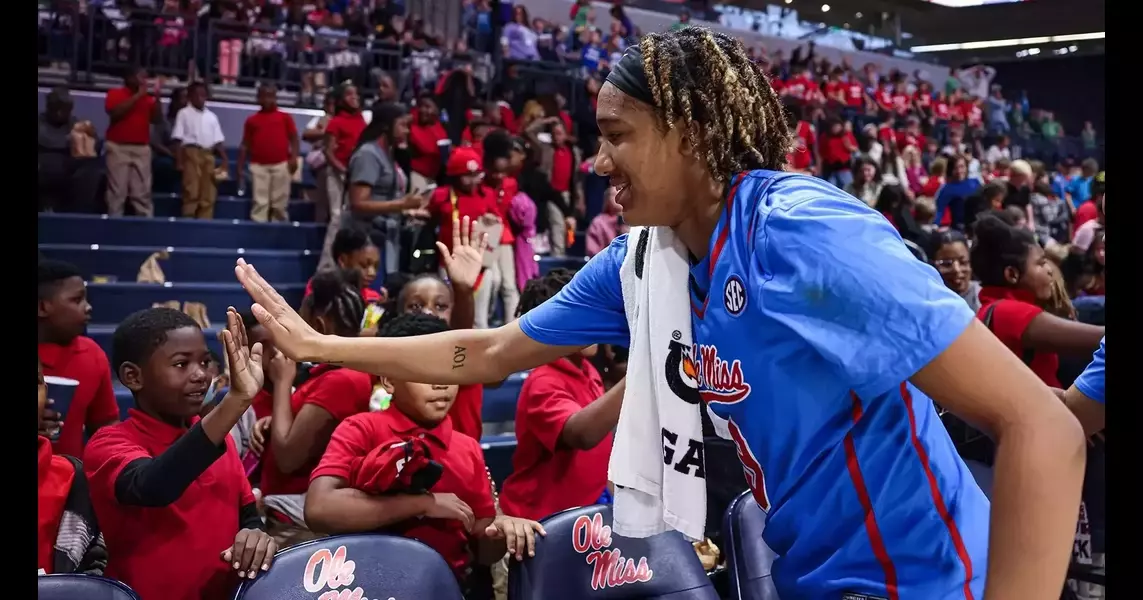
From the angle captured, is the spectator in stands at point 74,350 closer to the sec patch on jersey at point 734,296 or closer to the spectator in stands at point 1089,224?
the sec patch on jersey at point 734,296

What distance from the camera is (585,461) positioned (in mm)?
3502

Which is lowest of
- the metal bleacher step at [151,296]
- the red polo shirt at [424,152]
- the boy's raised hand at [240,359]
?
the metal bleacher step at [151,296]

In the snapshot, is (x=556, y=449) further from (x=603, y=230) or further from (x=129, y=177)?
(x=129, y=177)

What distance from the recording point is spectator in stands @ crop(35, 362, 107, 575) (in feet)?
9.17

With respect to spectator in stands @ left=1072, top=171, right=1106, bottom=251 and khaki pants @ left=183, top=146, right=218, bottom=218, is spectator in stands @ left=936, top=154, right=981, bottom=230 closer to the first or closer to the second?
spectator in stands @ left=1072, top=171, right=1106, bottom=251

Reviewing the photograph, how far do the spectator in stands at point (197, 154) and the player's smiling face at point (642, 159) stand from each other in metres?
8.93

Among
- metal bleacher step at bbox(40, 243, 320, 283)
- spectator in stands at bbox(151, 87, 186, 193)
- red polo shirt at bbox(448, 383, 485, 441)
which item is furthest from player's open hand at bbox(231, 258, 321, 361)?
spectator in stands at bbox(151, 87, 186, 193)

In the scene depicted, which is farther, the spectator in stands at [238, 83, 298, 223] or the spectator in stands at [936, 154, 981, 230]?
the spectator in stands at [936, 154, 981, 230]

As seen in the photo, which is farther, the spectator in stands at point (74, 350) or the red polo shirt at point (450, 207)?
the red polo shirt at point (450, 207)

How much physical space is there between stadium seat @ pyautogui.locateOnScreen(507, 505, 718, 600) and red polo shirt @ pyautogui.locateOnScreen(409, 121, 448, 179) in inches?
269

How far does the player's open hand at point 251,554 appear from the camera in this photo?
250 centimetres

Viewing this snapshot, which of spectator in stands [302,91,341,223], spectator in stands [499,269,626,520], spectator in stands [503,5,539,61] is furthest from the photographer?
spectator in stands [503,5,539,61]

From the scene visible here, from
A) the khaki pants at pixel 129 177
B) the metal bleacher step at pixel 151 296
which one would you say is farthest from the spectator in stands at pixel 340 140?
the khaki pants at pixel 129 177
